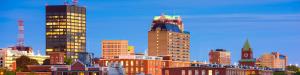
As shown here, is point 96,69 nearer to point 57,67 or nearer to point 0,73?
point 57,67

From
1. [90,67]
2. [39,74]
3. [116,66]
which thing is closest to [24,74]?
[39,74]

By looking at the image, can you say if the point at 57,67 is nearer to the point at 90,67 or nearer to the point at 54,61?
the point at 90,67

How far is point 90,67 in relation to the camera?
549ft

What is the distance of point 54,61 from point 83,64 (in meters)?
31.6

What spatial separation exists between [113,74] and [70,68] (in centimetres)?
1016

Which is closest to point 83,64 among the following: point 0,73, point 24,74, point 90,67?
point 90,67

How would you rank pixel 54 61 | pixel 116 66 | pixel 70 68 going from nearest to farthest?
1. pixel 70 68
2. pixel 116 66
3. pixel 54 61

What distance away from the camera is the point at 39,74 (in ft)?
546

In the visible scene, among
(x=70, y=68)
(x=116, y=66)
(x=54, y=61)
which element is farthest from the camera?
(x=54, y=61)

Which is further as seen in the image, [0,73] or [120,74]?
[0,73]

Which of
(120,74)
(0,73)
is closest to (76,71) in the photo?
(120,74)

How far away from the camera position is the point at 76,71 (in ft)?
544

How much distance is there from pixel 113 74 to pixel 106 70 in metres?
3.39

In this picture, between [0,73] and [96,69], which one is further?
[0,73]
